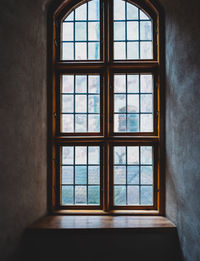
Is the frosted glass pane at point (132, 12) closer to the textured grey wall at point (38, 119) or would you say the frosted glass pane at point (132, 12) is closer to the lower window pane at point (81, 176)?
the textured grey wall at point (38, 119)

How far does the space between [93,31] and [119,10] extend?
1.55 ft

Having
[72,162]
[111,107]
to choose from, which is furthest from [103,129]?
[72,162]

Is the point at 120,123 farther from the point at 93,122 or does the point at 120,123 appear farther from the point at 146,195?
the point at 146,195

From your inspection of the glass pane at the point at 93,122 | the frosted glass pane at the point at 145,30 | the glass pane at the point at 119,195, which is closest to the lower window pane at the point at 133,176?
the glass pane at the point at 119,195

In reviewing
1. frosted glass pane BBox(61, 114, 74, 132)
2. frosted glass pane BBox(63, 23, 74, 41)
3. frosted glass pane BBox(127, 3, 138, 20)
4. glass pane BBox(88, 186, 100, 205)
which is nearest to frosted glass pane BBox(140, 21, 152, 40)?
frosted glass pane BBox(127, 3, 138, 20)

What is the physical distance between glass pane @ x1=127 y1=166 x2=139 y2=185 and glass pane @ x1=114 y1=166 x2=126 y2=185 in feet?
0.23

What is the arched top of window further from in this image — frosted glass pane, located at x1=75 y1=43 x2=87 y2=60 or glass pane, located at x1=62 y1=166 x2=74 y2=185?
glass pane, located at x1=62 y1=166 x2=74 y2=185

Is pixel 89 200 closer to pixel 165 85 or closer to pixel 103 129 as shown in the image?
pixel 103 129

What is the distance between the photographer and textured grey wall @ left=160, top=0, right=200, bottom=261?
A: 1.83 meters

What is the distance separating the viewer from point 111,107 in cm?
282

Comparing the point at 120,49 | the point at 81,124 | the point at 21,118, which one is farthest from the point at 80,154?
the point at 120,49

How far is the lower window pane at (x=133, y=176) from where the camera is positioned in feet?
9.12

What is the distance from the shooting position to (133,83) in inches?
112

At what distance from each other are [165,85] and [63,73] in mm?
1419
